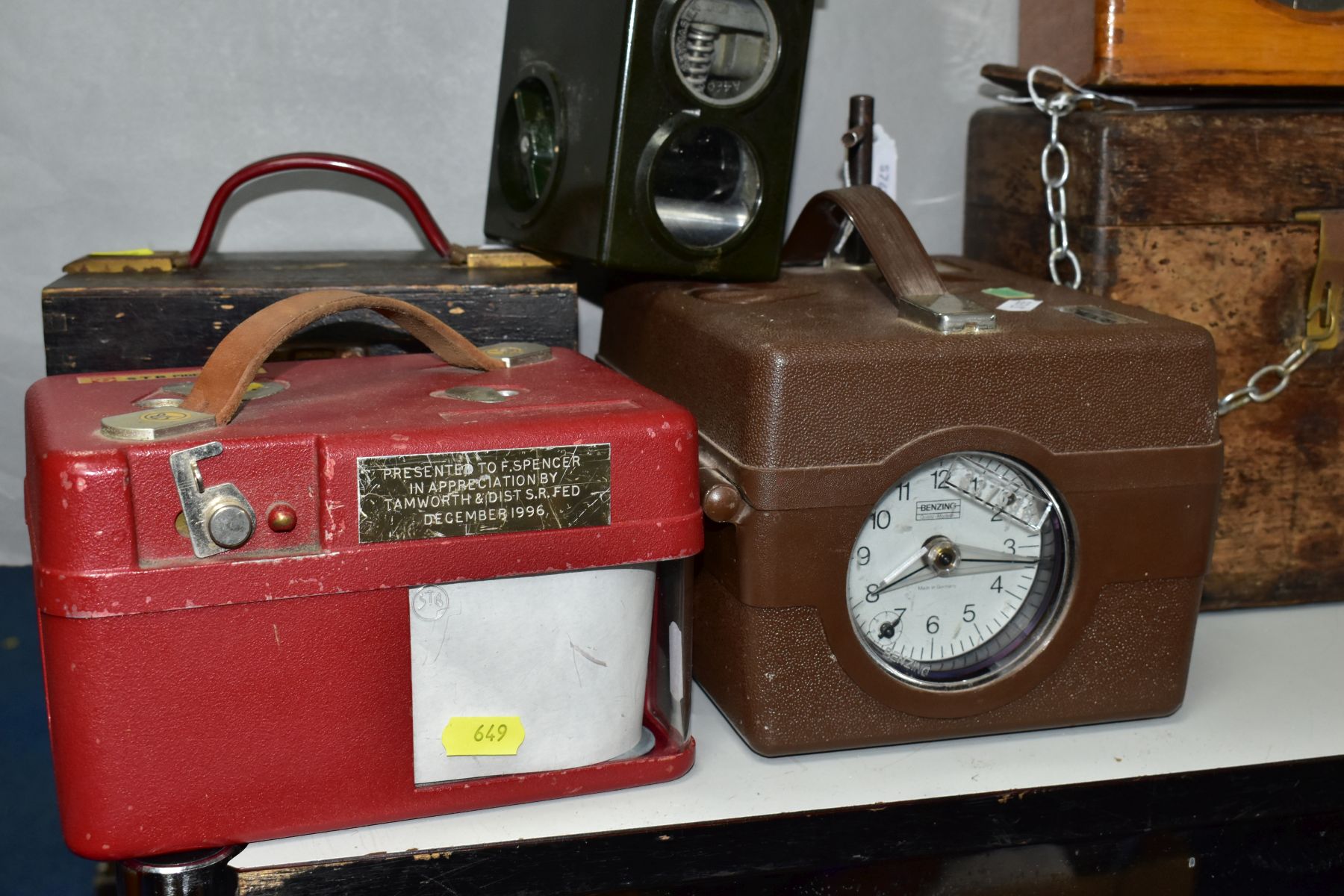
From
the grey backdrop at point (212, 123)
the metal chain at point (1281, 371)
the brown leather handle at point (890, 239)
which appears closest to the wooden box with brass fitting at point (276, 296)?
the grey backdrop at point (212, 123)

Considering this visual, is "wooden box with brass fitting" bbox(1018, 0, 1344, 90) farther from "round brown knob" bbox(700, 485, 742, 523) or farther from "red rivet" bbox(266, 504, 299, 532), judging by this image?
"red rivet" bbox(266, 504, 299, 532)

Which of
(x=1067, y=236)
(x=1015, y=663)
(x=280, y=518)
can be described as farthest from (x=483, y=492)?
(x=1067, y=236)

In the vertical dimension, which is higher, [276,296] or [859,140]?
[859,140]

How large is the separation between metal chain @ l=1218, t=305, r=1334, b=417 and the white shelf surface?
24cm

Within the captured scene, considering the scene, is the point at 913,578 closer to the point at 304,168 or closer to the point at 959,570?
the point at 959,570

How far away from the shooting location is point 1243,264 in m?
1.23

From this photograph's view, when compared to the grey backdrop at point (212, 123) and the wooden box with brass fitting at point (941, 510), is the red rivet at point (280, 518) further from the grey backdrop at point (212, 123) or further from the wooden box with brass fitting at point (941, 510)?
the grey backdrop at point (212, 123)

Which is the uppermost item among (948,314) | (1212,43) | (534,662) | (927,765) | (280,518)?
(1212,43)

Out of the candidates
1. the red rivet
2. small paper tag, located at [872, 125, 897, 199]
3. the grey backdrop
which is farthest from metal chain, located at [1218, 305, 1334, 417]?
the red rivet

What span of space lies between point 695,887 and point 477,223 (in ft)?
2.57

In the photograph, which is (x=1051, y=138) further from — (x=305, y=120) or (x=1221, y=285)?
(x=305, y=120)

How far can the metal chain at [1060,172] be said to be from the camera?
1.25 metres

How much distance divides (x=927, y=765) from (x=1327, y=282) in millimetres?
625

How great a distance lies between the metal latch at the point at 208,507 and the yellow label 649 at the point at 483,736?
0.62 feet
